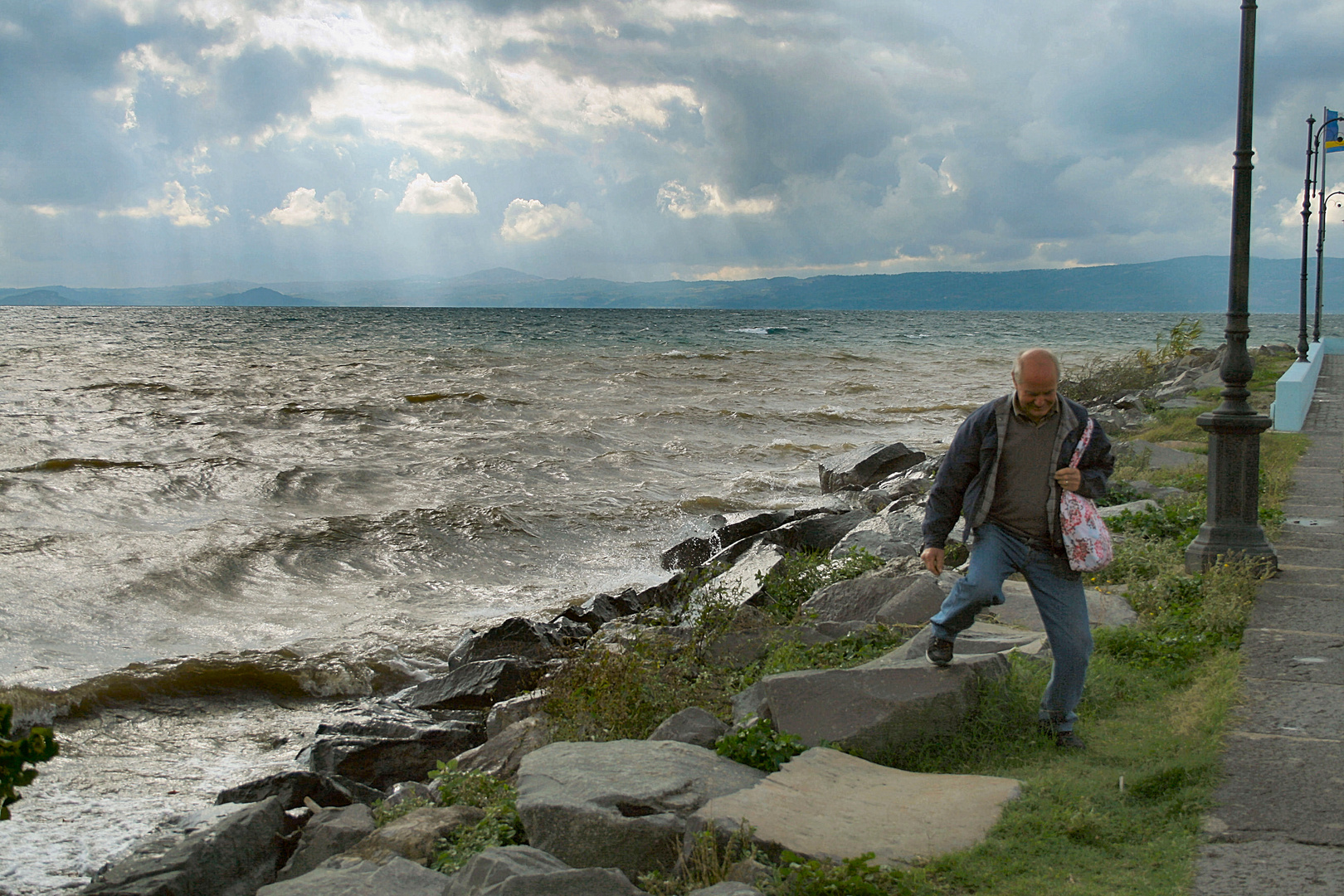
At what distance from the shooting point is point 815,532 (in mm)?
10570

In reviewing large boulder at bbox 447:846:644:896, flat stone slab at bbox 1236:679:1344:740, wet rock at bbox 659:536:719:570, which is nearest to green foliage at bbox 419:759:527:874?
large boulder at bbox 447:846:644:896

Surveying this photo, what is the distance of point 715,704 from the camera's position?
5.36 meters

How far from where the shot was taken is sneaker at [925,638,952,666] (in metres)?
4.55

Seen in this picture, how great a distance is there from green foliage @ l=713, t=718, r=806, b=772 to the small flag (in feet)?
87.9

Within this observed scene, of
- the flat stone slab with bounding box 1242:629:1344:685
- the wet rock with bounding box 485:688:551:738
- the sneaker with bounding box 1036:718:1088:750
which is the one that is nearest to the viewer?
the sneaker with bounding box 1036:718:1088:750

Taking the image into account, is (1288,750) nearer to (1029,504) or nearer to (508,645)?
(1029,504)

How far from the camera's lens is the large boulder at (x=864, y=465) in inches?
576

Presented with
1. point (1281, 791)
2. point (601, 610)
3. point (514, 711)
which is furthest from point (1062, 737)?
point (601, 610)

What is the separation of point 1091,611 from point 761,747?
2.97 metres

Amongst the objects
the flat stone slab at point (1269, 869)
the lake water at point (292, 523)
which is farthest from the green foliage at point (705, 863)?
the lake water at point (292, 523)

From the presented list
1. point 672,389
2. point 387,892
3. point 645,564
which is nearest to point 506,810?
point 387,892

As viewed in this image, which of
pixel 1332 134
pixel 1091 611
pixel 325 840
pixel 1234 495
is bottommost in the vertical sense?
pixel 325 840

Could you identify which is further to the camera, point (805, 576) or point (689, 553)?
point (689, 553)

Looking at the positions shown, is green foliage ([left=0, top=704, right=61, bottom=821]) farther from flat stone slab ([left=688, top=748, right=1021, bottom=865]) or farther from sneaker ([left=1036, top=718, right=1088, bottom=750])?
sneaker ([left=1036, top=718, right=1088, bottom=750])
